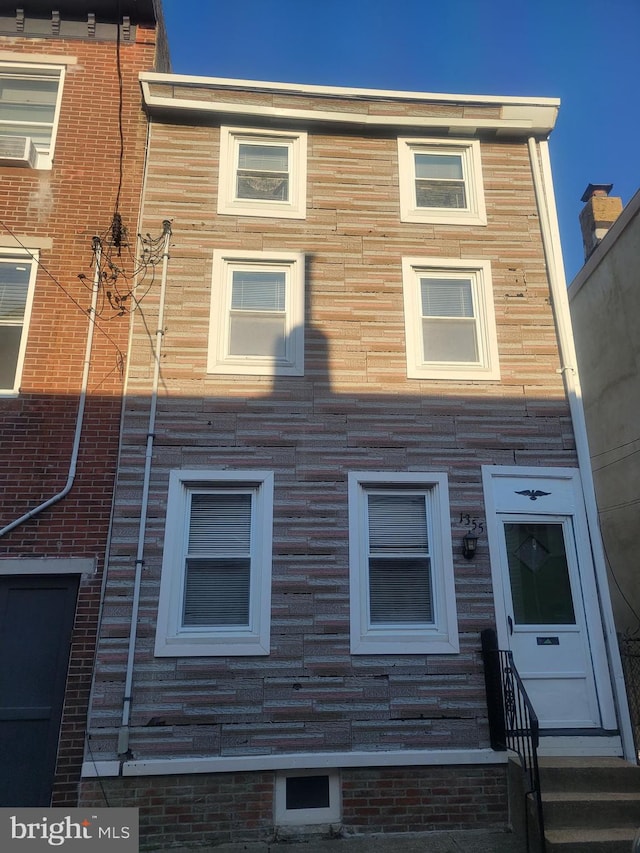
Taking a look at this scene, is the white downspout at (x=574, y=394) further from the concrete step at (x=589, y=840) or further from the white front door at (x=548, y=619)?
the concrete step at (x=589, y=840)

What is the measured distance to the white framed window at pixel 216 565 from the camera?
18.1 feet

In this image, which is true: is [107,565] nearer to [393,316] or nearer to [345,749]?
[345,749]

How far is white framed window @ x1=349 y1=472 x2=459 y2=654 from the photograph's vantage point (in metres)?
5.68

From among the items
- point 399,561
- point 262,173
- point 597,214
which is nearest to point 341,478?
point 399,561

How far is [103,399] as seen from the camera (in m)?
6.23

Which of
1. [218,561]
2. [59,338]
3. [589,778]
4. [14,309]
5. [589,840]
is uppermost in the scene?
[14,309]

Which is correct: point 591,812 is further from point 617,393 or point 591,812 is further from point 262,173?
point 617,393

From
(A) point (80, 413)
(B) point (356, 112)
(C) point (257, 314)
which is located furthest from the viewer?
(B) point (356, 112)

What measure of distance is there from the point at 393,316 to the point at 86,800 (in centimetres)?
555

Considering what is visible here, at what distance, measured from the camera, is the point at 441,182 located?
7.59 meters

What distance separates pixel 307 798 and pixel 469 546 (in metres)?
2.73

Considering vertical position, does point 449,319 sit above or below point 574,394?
above

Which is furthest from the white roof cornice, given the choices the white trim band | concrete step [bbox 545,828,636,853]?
concrete step [bbox 545,828,636,853]

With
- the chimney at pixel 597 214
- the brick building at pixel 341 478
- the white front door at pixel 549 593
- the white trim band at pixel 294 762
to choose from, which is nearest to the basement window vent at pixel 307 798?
the brick building at pixel 341 478
